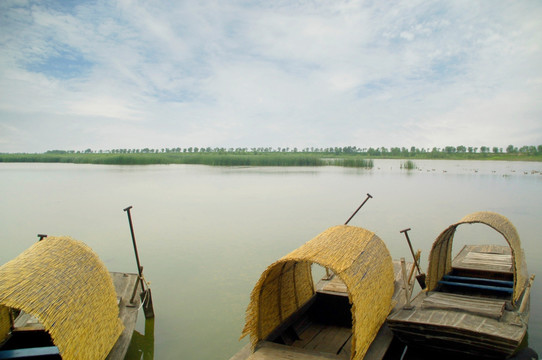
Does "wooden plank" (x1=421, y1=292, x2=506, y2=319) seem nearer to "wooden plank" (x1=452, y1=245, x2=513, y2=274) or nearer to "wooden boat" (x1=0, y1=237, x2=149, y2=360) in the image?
"wooden plank" (x1=452, y1=245, x2=513, y2=274)

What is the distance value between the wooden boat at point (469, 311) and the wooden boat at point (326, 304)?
254 mm

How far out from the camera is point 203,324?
389 cm

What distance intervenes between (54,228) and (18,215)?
200cm

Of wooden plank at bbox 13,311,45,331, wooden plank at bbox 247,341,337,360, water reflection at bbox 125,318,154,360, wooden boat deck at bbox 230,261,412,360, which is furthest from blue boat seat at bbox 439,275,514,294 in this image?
wooden plank at bbox 13,311,45,331

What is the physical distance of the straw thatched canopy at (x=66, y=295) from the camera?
2092mm

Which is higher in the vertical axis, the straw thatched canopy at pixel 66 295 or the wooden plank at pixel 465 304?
the straw thatched canopy at pixel 66 295

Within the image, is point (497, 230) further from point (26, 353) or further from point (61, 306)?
point (26, 353)

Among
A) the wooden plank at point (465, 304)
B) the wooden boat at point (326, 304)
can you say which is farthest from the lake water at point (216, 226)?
the wooden boat at point (326, 304)

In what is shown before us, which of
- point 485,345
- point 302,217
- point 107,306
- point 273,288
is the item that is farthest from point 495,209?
point 107,306

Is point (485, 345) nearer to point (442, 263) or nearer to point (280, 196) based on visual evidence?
point (442, 263)

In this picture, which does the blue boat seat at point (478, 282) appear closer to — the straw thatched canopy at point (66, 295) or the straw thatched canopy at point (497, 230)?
the straw thatched canopy at point (497, 230)

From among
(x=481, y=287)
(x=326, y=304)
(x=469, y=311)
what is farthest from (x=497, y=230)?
(x=326, y=304)

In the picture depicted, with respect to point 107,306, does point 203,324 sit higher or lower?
lower

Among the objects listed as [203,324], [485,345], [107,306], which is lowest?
[203,324]
